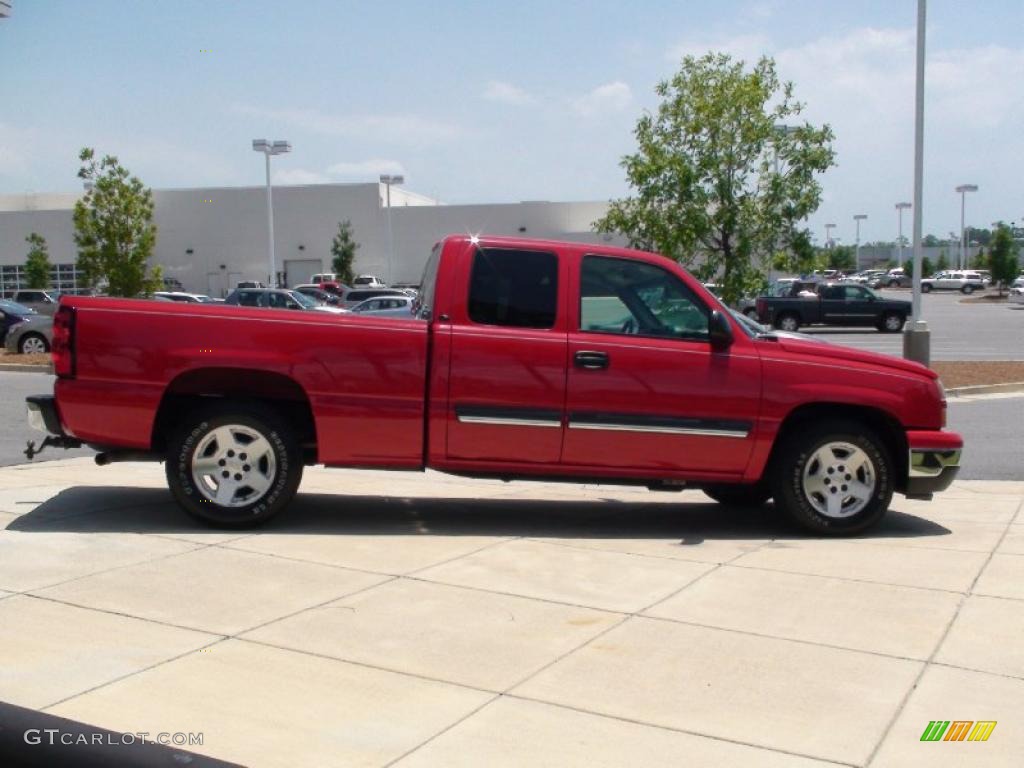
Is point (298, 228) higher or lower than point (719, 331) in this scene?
higher

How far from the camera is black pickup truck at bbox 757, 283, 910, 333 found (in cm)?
4056

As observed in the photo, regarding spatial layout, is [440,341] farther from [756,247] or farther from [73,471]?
[756,247]

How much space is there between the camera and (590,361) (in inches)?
286

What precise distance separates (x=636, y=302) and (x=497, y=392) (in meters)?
1.10

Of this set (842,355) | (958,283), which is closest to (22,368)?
(842,355)

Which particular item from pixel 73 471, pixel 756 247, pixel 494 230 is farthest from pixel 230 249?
pixel 73 471

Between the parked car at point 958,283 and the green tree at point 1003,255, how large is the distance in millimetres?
7812

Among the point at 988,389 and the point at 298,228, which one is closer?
the point at 988,389

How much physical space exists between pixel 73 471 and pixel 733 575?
20.0ft

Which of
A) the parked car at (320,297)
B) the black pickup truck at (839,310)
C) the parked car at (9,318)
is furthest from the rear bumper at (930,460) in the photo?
the parked car at (320,297)

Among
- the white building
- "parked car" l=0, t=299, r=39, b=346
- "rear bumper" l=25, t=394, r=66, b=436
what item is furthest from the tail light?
the white building

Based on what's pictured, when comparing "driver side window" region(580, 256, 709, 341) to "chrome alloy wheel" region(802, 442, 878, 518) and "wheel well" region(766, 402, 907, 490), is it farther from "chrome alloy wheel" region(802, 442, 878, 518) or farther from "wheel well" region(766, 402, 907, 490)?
"chrome alloy wheel" region(802, 442, 878, 518)

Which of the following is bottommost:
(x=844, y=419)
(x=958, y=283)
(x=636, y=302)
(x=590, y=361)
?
(x=844, y=419)

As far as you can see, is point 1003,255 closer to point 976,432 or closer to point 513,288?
point 976,432
